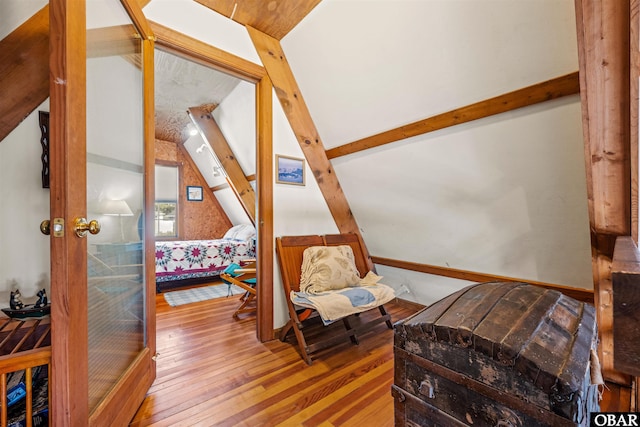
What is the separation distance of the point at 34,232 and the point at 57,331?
0.61m

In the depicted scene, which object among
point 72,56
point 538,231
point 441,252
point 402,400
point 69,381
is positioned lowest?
point 402,400

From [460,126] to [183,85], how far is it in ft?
10.1

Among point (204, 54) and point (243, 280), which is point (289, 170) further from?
point (243, 280)

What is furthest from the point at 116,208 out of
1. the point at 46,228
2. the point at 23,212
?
the point at 46,228

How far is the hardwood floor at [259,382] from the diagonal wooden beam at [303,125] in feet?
4.25

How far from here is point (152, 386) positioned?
1627 millimetres

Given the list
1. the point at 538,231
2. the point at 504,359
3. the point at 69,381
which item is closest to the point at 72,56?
the point at 69,381

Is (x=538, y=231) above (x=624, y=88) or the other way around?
the other way around

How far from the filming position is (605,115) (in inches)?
41.3

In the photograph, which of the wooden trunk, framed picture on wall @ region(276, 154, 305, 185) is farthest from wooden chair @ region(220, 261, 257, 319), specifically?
the wooden trunk

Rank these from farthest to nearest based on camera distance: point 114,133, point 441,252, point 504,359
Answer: point 441,252 → point 114,133 → point 504,359

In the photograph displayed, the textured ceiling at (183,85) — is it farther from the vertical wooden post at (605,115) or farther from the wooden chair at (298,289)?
the vertical wooden post at (605,115)

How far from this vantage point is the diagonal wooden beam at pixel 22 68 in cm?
108

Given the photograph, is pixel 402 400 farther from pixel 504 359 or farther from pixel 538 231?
pixel 538 231
